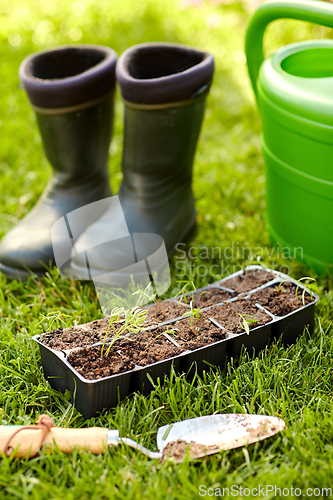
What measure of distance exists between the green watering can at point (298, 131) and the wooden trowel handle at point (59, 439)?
923 mm

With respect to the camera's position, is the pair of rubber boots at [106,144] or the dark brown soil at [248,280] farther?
the pair of rubber boots at [106,144]

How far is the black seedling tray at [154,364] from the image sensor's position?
108 cm

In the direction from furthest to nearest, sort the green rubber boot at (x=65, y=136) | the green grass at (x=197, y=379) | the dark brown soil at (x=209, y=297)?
the green rubber boot at (x=65, y=136)
the dark brown soil at (x=209, y=297)
the green grass at (x=197, y=379)

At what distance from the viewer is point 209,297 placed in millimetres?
1363

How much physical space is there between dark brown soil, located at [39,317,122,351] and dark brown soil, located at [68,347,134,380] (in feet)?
0.12

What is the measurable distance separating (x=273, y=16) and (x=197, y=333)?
3.42ft

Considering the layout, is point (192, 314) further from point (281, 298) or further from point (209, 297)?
point (281, 298)

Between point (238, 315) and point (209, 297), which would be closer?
point (238, 315)

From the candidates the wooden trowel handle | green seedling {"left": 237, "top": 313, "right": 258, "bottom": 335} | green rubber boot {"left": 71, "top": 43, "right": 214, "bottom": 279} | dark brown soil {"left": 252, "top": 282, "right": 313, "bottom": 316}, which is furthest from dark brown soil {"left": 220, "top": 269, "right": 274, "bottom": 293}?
the wooden trowel handle

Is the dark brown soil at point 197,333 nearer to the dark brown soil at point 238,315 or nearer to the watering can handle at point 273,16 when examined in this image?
the dark brown soil at point 238,315

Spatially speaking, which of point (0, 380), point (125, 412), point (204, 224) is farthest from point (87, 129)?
point (125, 412)

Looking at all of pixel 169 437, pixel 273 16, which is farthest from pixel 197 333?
pixel 273 16

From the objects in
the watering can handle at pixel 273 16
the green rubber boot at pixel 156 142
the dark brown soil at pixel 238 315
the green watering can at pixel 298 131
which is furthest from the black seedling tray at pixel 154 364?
the watering can handle at pixel 273 16

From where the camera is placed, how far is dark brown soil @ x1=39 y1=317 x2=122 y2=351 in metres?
1.16
